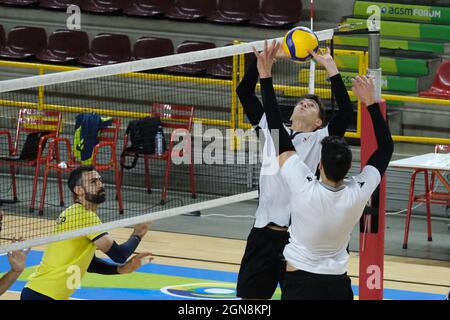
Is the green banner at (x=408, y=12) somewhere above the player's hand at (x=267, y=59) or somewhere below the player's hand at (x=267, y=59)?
above

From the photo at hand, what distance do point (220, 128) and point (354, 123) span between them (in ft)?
6.28

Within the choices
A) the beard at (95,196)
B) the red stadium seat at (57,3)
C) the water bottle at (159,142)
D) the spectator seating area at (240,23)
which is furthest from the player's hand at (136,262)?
the red stadium seat at (57,3)

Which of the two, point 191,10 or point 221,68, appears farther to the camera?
point 191,10

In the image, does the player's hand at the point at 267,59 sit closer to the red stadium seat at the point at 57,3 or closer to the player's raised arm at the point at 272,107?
the player's raised arm at the point at 272,107

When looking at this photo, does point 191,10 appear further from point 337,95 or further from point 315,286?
point 315,286

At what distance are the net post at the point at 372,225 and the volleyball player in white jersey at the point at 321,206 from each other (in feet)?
3.23

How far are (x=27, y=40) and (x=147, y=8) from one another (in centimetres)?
219

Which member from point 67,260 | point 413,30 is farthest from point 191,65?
point 67,260

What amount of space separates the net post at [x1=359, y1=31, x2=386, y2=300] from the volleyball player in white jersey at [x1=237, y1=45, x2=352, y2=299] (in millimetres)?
253

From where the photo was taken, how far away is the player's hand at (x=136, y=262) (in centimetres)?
807

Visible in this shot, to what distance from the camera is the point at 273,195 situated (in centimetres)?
848

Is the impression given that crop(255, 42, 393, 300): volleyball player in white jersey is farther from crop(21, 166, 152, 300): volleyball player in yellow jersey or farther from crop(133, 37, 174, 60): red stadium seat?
crop(133, 37, 174, 60): red stadium seat

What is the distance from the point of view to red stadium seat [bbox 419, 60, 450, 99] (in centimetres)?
1603

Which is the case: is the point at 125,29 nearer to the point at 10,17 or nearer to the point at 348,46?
the point at 10,17
